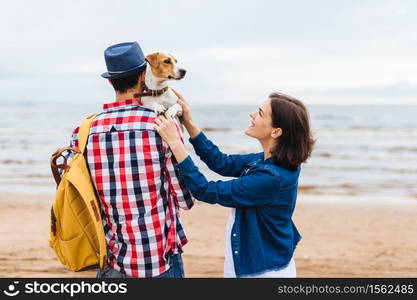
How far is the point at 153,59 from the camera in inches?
122

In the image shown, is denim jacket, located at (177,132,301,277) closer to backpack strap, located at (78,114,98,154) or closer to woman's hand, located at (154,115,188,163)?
woman's hand, located at (154,115,188,163)

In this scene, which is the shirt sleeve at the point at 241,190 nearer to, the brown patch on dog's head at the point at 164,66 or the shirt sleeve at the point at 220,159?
the shirt sleeve at the point at 220,159

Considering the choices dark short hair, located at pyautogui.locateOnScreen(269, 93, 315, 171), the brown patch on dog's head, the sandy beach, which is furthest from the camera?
the sandy beach

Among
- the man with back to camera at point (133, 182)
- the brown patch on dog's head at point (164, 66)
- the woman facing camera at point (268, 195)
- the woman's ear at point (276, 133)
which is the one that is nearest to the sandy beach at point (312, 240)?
the brown patch on dog's head at point (164, 66)

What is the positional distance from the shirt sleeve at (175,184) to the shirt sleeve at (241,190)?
0.05 meters

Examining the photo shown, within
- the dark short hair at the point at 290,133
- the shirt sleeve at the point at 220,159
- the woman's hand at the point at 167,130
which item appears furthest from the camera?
the shirt sleeve at the point at 220,159

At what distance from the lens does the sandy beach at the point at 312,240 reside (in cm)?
566

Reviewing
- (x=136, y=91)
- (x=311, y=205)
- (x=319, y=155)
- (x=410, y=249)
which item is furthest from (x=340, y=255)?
(x=319, y=155)

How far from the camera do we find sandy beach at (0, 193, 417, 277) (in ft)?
18.6

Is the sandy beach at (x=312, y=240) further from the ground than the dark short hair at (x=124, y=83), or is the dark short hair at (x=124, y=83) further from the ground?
the dark short hair at (x=124, y=83)

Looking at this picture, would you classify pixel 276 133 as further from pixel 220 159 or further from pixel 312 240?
pixel 312 240

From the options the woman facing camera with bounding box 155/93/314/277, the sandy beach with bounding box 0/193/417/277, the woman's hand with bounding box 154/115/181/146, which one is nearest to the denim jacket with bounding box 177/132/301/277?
the woman facing camera with bounding box 155/93/314/277

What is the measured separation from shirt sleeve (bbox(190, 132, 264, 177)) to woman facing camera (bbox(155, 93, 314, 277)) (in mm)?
321

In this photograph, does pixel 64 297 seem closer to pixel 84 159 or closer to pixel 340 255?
pixel 84 159
